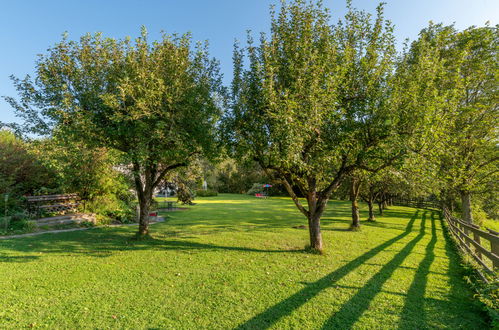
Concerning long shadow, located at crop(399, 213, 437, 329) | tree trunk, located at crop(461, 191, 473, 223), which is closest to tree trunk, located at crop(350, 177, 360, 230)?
long shadow, located at crop(399, 213, 437, 329)

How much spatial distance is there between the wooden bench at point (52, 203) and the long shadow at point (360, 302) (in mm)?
15381

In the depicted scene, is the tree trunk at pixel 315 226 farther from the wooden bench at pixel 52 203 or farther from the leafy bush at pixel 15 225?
the wooden bench at pixel 52 203

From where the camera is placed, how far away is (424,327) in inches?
170

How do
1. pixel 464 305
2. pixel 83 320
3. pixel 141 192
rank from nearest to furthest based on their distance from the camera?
pixel 83 320 → pixel 464 305 → pixel 141 192

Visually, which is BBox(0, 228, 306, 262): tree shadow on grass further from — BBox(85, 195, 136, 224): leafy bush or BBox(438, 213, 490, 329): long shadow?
BBox(438, 213, 490, 329): long shadow

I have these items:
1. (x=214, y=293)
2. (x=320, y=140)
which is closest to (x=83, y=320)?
(x=214, y=293)

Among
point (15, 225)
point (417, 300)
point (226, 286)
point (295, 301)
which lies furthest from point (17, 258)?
point (417, 300)

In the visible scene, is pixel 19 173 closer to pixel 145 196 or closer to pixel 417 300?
pixel 145 196

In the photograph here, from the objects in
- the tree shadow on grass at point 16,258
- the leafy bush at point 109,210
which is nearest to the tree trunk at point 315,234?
the tree shadow on grass at point 16,258

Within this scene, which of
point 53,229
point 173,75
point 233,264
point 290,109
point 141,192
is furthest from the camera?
point 53,229

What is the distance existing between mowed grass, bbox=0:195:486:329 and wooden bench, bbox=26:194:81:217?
4399 mm

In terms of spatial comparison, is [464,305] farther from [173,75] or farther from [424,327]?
[173,75]

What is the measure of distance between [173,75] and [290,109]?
15.4 ft

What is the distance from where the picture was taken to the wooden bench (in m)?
13.2
